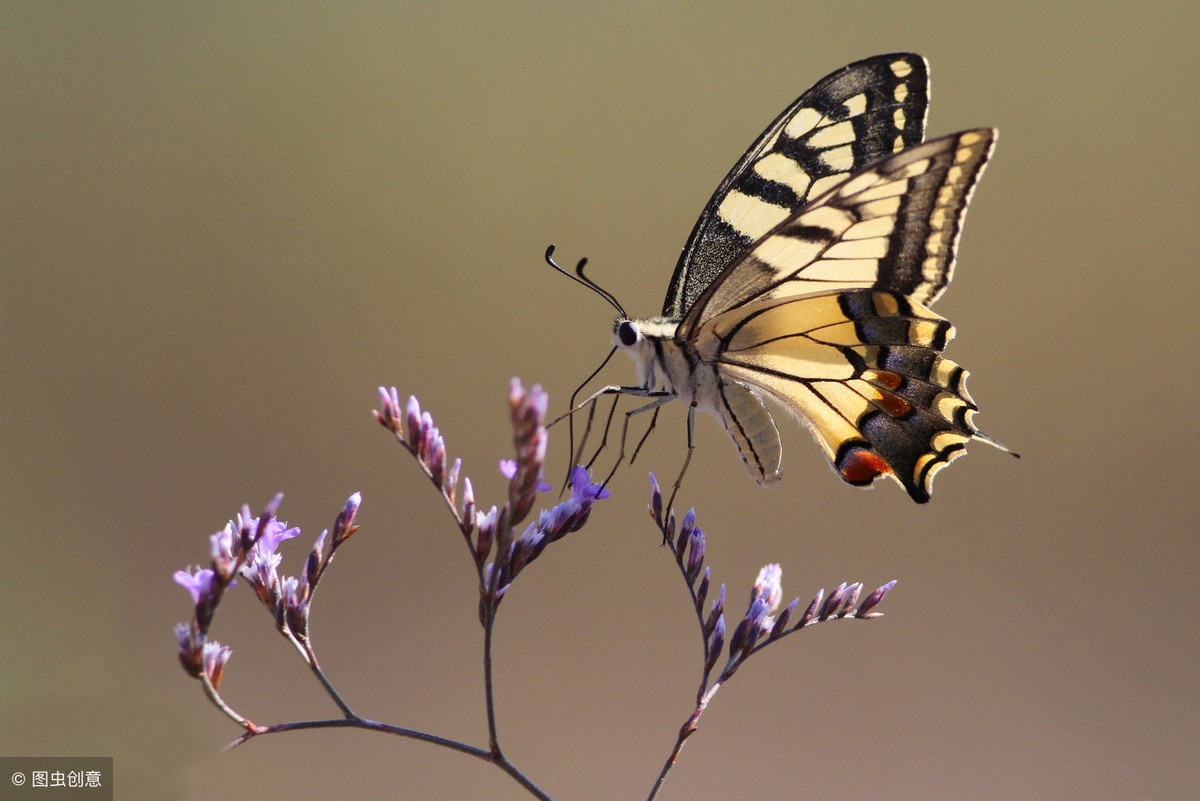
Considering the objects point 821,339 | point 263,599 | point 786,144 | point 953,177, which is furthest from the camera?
point 786,144

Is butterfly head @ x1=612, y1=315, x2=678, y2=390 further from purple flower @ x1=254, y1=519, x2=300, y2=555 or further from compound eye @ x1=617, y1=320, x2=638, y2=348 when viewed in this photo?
purple flower @ x1=254, y1=519, x2=300, y2=555

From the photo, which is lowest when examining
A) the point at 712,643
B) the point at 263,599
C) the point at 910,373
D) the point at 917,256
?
the point at 712,643

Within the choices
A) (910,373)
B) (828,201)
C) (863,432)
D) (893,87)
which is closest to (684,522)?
(863,432)

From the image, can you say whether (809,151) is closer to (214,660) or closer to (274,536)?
(274,536)

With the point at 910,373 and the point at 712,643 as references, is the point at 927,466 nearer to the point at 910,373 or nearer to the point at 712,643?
the point at 910,373

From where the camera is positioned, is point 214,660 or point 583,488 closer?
point 214,660

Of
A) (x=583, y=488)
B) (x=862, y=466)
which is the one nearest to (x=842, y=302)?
(x=862, y=466)

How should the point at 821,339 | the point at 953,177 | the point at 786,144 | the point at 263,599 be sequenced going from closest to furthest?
the point at 263,599 < the point at 953,177 < the point at 821,339 < the point at 786,144
